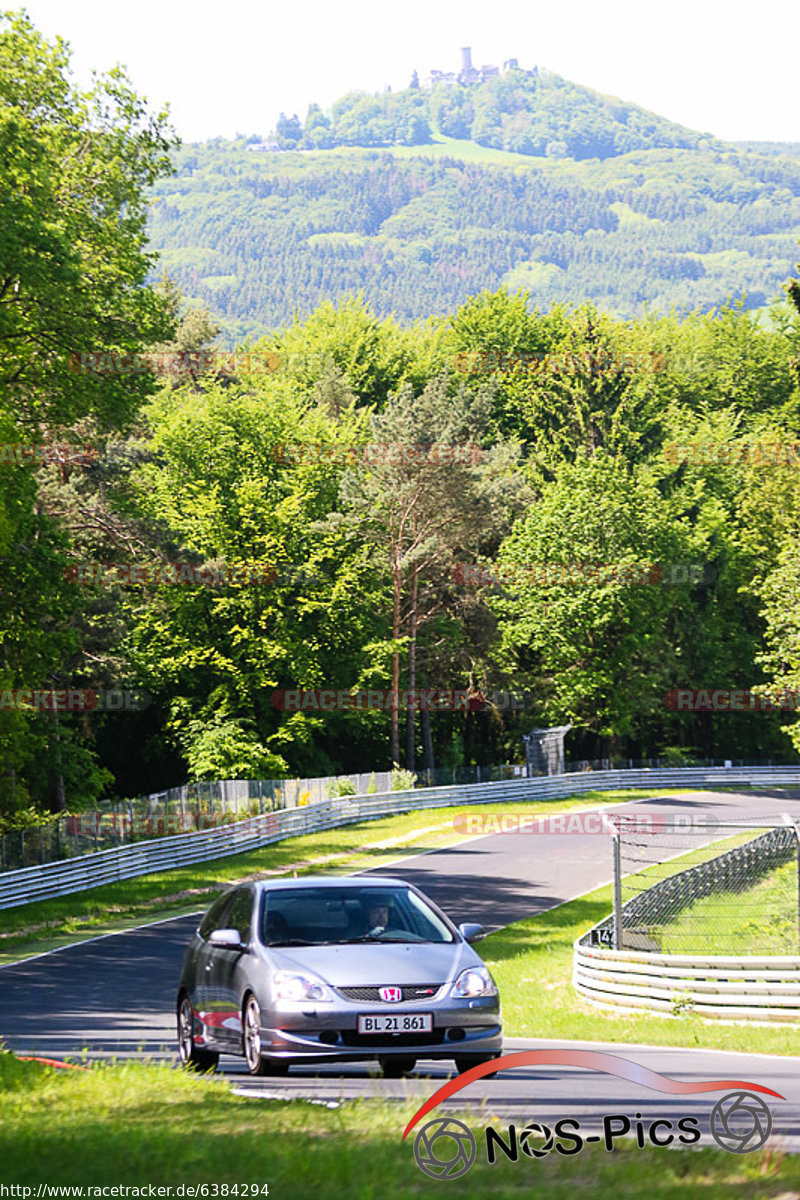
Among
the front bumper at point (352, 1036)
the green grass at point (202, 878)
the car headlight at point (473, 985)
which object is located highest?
the car headlight at point (473, 985)

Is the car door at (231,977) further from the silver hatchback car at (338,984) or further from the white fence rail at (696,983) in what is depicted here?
the white fence rail at (696,983)

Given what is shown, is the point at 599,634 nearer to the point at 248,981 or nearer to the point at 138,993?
the point at 138,993

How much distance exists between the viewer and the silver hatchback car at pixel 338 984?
955 cm

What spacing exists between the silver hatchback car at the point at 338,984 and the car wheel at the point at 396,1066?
2 cm

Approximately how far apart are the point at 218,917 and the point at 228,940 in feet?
3.95

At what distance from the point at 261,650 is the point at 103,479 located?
13.2m

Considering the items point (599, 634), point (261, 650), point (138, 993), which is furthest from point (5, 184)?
point (599, 634)

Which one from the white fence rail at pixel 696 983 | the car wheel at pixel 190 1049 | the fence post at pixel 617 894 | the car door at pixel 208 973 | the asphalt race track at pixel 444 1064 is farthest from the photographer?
the fence post at pixel 617 894

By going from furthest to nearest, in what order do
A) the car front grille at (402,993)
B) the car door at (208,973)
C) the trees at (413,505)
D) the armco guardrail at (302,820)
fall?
the trees at (413,505)
the armco guardrail at (302,820)
the car door at (208,973)
the car front grille at (402,993)

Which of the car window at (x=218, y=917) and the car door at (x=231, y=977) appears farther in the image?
the car window at (x=218, y=917)

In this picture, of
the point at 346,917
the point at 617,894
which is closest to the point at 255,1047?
the point at 346,917

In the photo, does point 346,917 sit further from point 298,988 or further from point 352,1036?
point 352,1036

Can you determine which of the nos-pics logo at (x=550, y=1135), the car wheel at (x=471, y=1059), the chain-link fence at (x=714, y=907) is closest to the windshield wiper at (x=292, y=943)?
the car wheel at (x=471, y=1059)

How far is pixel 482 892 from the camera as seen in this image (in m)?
33.2
